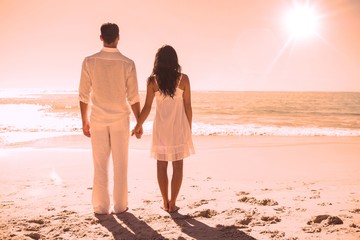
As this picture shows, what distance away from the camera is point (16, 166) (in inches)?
293

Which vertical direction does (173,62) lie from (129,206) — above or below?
above

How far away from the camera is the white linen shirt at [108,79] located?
4031 mm

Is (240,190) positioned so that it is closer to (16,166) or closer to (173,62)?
(173,62)

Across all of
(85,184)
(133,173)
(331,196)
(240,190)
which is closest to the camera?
(331,196)

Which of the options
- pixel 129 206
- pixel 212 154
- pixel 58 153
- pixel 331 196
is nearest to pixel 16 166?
pixel 58 153

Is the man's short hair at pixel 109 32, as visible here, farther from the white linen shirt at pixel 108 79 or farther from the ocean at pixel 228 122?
the ocean at pixel 228 122

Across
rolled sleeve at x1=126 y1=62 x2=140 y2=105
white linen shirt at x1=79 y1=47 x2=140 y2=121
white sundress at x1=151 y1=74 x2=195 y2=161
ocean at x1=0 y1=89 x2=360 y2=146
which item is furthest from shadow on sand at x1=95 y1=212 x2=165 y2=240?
ocean at x1=0 y1=89 x2=360 y2=146

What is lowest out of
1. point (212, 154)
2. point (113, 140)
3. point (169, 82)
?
point (212, 154)

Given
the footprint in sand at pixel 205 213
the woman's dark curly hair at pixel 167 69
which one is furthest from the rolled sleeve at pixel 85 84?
the footprint in sand at pixel 205 213

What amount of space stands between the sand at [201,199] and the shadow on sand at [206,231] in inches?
0.4

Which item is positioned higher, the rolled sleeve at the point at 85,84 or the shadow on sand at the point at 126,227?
the rolled sleeve at the point at 85,84

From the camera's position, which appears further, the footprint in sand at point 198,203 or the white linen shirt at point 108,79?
the footprint in sand at point 198,203

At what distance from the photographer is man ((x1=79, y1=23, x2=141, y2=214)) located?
4.03 meters

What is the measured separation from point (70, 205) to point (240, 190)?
8.20 ft
